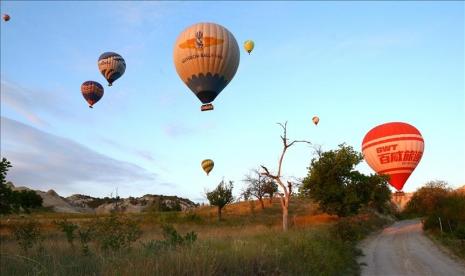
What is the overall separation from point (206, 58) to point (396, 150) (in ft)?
82.6

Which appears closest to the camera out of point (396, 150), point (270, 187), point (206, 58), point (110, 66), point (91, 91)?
point (206, 58)

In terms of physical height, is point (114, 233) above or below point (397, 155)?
below

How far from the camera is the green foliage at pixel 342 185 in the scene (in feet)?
128

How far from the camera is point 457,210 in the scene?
117 feet

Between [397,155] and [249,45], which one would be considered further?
[397,155]

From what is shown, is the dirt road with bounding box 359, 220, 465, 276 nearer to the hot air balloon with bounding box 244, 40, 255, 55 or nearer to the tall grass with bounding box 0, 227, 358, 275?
the tall grass with bounding box 0, 227, 358, 275

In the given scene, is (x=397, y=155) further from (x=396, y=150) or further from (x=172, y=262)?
(x=172, y=262)

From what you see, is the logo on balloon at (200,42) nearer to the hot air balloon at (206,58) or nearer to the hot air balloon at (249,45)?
the hot air balloon at (206,58)

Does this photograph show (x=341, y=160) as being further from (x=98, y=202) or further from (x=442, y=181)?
(x=98, y=202)

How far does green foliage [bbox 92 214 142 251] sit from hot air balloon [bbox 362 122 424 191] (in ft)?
111

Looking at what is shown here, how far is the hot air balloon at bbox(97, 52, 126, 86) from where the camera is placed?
3781 centimetres

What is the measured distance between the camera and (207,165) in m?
43.2

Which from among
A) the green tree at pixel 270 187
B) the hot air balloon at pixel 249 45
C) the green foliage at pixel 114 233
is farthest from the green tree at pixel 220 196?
the green foliage at pixel 114 233

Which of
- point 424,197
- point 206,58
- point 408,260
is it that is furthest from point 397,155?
point 424,197
